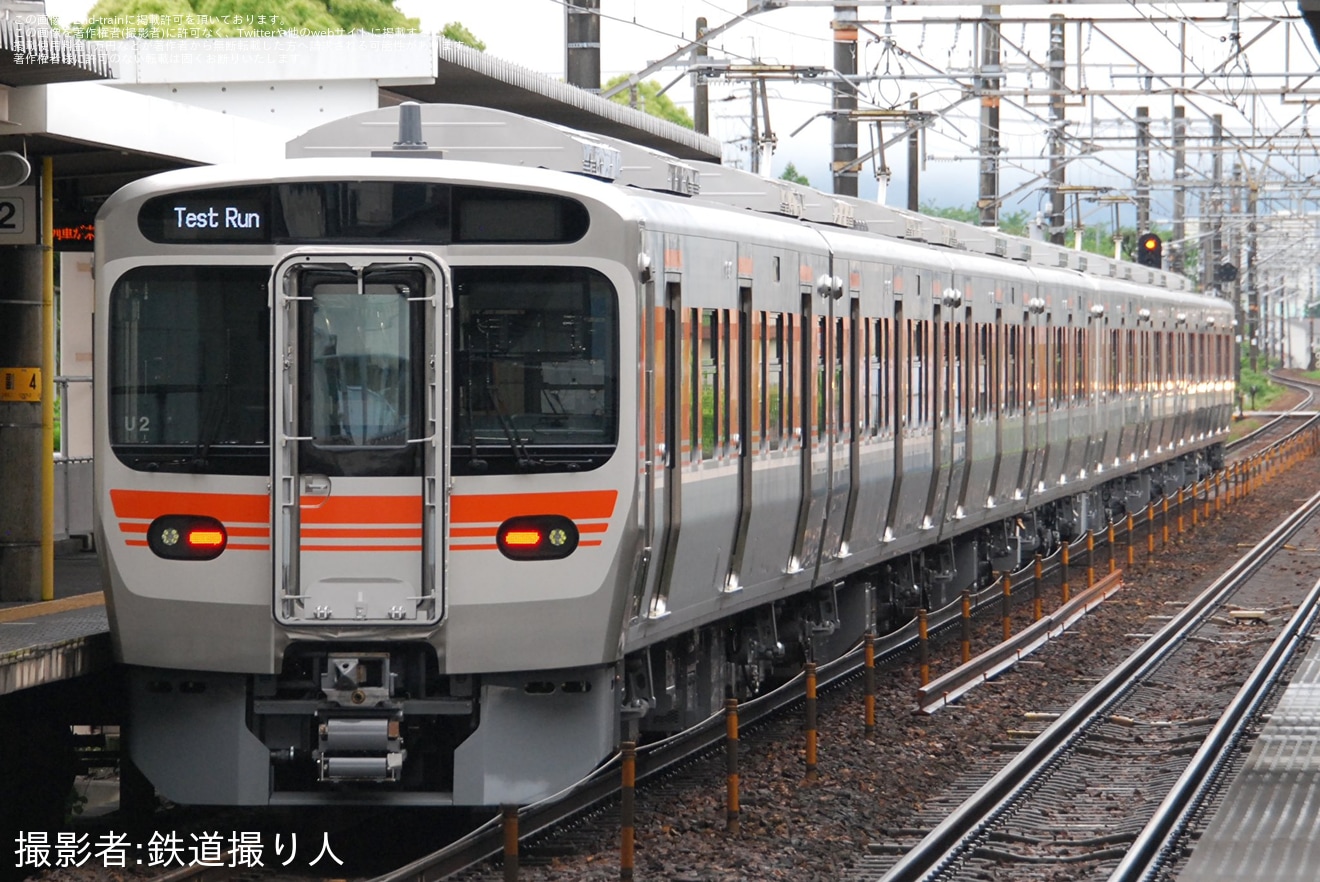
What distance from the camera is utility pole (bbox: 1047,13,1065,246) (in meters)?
26.7

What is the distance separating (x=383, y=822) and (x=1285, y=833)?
4351 millimetres

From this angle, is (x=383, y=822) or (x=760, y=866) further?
(x=383, y=822)

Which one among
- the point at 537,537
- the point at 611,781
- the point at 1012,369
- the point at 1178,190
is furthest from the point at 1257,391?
the point at 537,537

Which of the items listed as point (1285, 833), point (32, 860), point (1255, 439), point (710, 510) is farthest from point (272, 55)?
point (1255, 439)

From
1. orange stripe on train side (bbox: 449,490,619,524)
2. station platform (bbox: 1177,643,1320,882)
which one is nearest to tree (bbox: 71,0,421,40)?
station platform (bbox: 1177,643,1320,882)

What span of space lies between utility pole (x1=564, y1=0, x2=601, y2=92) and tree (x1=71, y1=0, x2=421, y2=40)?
26945 mm

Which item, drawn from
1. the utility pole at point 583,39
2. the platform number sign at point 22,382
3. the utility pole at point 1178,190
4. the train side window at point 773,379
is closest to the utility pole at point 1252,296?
the utility pole at point 1178,190

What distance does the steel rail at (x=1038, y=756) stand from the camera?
9.79m

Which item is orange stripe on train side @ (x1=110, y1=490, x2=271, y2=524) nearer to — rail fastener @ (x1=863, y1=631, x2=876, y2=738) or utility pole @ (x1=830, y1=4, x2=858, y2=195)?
rail fastener @ (x1=863, y1=631, x2=876, y2=738)

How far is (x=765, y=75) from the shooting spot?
2108 cm

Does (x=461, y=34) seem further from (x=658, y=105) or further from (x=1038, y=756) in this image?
(x=1038, y=756)

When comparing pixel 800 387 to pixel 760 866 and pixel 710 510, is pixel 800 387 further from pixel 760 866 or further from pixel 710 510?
pixel 760 866

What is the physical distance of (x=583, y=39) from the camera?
1780 cm

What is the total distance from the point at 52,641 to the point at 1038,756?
5.76m
